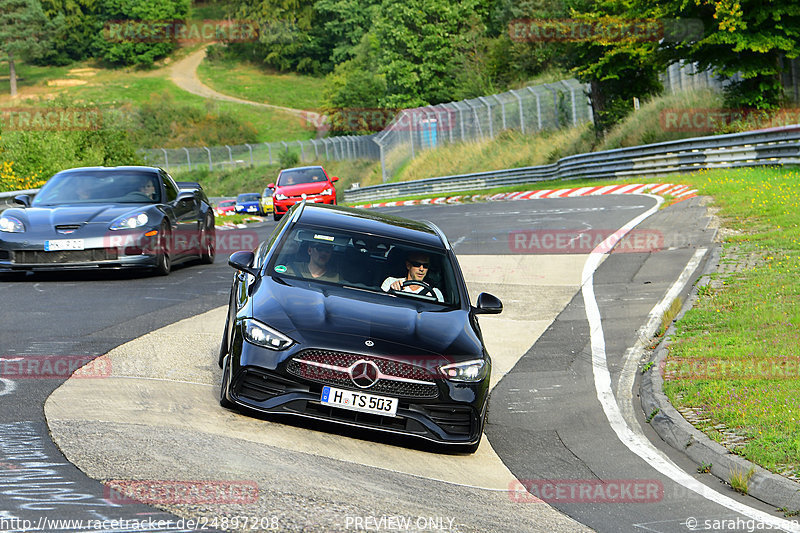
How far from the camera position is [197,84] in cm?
13162

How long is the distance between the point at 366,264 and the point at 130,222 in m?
6.82

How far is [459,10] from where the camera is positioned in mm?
78000

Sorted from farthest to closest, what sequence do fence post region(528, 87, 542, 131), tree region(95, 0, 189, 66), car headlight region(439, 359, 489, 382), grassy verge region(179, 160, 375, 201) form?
tree region(95, 0, 189, 66) → grassy verge region(179, 160, 375, 201) → fence post region(528, 87, 542, 131) → car headlight region(439, 359, 489, 382)

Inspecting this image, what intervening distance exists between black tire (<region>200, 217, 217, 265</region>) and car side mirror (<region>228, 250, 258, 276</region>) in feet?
27.7

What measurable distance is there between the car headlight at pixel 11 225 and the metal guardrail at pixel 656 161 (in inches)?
692

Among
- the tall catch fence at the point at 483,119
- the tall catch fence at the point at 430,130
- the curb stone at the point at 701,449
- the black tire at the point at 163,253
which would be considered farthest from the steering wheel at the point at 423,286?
the tall catch fence at the point at 430,130

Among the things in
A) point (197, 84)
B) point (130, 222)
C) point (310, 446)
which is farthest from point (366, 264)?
point (197, 84)

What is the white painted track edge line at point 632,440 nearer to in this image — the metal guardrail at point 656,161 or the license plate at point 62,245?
the license plate at point 62,245

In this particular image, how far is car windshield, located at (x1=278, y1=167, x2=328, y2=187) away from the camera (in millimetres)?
32500

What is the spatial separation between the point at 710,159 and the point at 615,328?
18.4m

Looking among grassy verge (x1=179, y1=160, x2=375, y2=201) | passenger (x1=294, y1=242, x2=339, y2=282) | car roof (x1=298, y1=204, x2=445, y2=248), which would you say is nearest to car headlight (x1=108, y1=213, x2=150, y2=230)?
car roof (x1=298, y1=204, x2=445, y2=248)

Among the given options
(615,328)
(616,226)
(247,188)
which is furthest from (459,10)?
(615,328)

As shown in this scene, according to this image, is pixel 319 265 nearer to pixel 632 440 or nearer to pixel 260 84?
pixel 632 440

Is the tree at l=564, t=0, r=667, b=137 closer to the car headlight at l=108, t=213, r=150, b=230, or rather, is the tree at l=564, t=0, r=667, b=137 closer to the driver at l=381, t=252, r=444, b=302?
the car headlight at l=108, t=213, r=150, b=230
